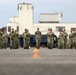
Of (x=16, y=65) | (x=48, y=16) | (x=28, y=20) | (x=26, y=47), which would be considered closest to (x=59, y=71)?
(x=16, y=65)

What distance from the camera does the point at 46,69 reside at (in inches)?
A: 226

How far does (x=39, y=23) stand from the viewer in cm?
8875

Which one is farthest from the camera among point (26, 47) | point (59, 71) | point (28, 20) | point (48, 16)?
point (48, 16)

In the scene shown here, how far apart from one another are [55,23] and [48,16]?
3.50 m

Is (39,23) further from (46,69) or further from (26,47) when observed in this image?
(46,69)

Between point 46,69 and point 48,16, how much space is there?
87.7 meters

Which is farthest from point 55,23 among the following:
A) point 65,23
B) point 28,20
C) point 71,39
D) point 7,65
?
point 7,65

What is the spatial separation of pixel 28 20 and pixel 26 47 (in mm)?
58857

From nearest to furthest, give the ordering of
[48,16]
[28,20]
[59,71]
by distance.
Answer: [59,71]
[28,20]
[48,16]

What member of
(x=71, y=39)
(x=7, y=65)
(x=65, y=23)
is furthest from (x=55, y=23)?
(x=7, y=65)

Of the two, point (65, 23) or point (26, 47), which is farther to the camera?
point (65, 23)

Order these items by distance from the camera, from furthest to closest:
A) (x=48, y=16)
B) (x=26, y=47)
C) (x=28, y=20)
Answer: (x=48, y=16) → (x=28, y=20) → (x=26, y=47)

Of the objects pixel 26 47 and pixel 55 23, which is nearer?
pixel 26 47

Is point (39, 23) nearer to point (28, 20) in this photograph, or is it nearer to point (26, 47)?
Answer: point (28, 20)
